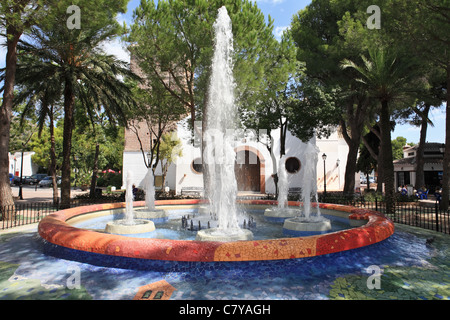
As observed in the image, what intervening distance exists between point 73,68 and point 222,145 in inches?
363

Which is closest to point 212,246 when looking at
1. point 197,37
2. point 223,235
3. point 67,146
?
point 223,235

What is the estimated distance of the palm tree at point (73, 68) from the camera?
13180 mm

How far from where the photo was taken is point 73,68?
1362 cm

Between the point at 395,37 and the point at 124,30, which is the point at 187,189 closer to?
the point at 124,30

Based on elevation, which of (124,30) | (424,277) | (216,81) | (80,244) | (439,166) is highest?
(124,30)

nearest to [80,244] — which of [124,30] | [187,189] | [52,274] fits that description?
[52,274]

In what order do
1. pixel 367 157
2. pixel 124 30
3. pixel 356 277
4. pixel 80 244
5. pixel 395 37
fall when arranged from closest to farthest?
1. pixel 356 277
2. pixel 80 244
3. pixel 395 37
4. pixel 124 30
5. pixel 367 157

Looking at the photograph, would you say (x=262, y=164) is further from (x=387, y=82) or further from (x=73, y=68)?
(x=73, y=68)

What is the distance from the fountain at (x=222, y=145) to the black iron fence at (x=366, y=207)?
5.76 metres

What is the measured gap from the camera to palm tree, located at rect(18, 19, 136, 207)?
13180mm

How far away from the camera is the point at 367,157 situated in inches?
1213

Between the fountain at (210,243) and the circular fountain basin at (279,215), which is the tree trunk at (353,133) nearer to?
the circular fountain basin at (279,215)
